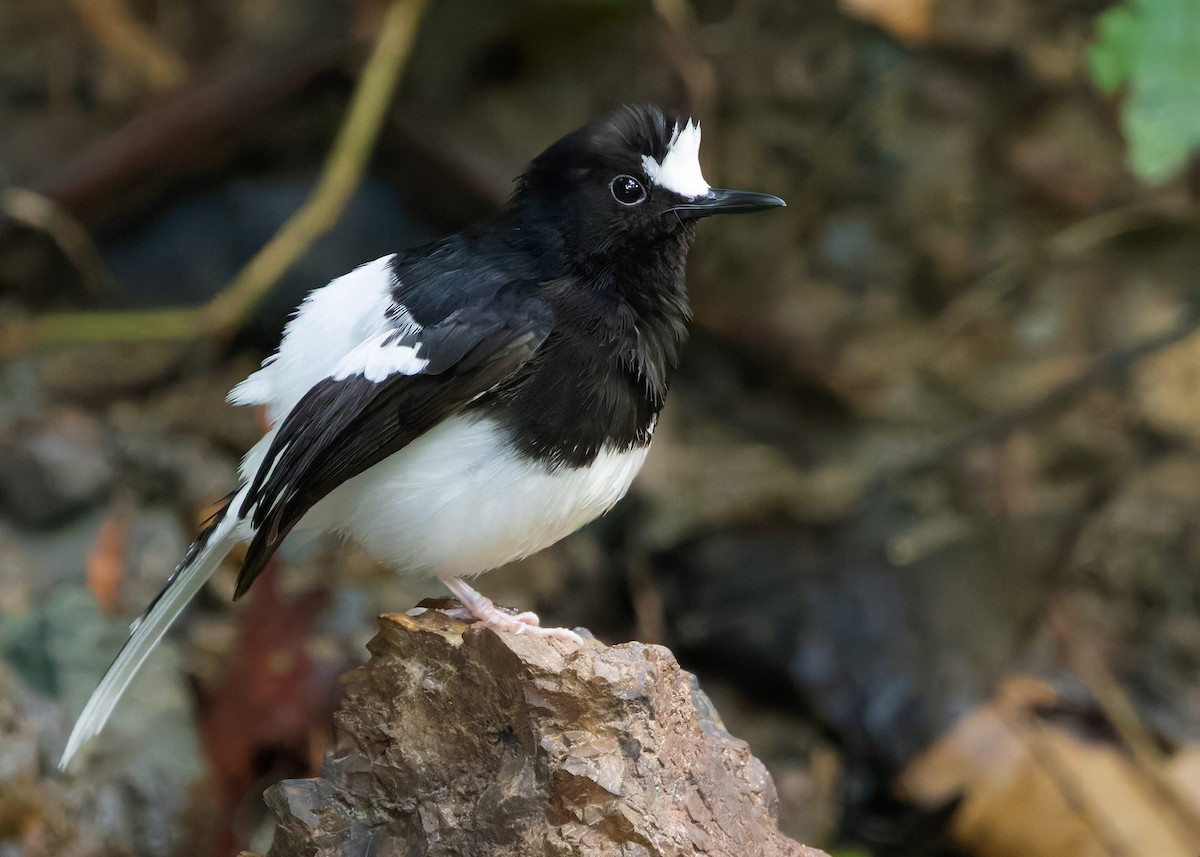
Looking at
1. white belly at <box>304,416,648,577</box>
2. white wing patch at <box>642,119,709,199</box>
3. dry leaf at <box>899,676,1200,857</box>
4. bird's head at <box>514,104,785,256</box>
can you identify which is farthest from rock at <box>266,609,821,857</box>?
dry leaf at <box>899,676,1200,857</box>

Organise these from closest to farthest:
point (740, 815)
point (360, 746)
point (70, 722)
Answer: point (740, 815), point (360, 746), point (70, 722)

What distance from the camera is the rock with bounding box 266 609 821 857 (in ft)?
7.34

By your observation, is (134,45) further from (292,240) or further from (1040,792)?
(1040,792)

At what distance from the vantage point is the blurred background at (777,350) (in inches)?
172

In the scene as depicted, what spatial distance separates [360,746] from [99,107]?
3.54m

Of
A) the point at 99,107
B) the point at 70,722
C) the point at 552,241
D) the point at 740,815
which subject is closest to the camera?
the point at 740,815

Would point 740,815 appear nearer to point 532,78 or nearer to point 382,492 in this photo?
point 382,492

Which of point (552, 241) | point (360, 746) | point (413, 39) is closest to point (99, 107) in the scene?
point (413, 39)

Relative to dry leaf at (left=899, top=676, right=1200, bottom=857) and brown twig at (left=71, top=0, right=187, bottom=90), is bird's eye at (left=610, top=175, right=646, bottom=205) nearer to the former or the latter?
dry leaf at (left=899, top=676, right=1200, bottom=857)

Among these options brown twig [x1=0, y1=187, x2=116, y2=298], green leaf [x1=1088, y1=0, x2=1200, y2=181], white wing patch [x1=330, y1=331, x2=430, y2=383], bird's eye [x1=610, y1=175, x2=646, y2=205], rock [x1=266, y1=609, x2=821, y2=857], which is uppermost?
green leaf [x1=1088, y1=0, x2=1200, y2=181]

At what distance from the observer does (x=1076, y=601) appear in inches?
191

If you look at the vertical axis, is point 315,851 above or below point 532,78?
below

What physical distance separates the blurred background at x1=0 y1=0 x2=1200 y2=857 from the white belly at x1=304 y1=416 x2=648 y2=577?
50.8 inches

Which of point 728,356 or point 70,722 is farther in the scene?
point 728,356
